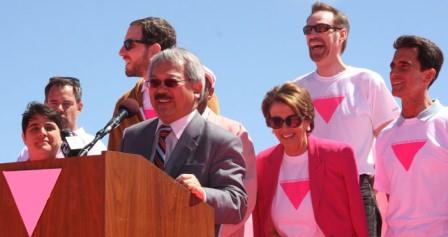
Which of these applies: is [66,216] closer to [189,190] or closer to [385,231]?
[189,190]

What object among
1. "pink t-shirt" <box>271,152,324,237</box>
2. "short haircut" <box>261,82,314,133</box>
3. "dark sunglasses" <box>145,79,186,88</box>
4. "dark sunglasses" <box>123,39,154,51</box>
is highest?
"dark sunglasses" <box>123,39,154,51</box>

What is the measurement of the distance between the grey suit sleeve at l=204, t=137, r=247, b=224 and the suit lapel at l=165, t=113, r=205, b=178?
4.6 inches

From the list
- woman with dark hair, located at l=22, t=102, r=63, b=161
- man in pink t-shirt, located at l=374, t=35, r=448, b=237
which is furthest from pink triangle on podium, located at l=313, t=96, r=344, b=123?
woman with dark hair, located at l=22, t=102, r=63, b=161

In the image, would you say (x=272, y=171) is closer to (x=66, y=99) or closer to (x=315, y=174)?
(x=315, y=174)

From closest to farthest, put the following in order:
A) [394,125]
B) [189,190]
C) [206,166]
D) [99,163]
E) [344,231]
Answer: [99,163], [189,190], [206,166], [344,231], [394,125]

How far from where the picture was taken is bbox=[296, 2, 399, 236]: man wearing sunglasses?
20.0 ft

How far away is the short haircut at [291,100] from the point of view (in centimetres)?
554

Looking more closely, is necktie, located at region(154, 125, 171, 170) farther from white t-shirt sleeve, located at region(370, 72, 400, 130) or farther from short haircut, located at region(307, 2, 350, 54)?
short haircut, located at region(307, 2, 350, 54)

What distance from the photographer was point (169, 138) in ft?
13.5

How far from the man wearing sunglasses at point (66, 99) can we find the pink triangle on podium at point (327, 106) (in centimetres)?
203

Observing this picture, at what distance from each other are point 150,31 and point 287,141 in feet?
5.06

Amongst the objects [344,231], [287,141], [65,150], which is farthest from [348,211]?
[65,150]

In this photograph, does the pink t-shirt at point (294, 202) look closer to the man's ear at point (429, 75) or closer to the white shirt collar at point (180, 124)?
the man's ear at point (429, 75)

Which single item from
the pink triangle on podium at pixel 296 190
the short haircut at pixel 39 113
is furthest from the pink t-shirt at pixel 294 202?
the short haircut at pixel 39 113
